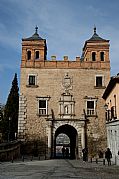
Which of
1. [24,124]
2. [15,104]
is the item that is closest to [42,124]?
[24,124]

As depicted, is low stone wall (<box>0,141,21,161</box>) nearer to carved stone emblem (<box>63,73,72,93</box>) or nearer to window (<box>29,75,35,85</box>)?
window (<box>29,75,35,85</box>)

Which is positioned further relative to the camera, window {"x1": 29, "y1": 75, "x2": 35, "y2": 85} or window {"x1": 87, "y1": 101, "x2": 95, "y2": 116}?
window {"x1": 29, "y1": 75, "x2": 35, "y2": 85}

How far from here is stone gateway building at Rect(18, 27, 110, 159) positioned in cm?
2891

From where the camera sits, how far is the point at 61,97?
1176 inches

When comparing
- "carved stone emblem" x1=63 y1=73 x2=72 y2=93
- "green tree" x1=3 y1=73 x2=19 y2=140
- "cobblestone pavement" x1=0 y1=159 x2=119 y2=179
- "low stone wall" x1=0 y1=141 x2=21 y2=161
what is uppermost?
"carved stone emblem" x1=63 y1=73 x2=72 y2=93

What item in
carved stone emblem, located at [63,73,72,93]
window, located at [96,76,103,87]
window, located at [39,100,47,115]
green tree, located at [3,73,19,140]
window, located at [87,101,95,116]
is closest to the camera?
window, located at [39,100,47,115]

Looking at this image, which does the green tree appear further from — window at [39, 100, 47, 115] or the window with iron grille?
window at [39, 100, 47, 115]

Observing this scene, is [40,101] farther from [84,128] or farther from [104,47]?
[104,47]

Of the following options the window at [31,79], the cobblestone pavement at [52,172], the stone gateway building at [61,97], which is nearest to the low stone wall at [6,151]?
the cobblestone pavement at [52,172]

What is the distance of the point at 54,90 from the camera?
30094 millimetres

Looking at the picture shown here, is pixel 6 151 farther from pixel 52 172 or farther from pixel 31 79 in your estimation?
pixel 31 79

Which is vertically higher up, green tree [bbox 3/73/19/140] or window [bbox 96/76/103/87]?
window [bbox 96/76/103/87]

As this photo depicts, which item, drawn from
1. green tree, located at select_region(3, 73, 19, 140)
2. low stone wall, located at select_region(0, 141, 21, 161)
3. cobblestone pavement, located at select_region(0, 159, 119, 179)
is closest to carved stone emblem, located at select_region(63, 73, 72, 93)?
low stone wall, located at select_region(0, 141, 21, 161)

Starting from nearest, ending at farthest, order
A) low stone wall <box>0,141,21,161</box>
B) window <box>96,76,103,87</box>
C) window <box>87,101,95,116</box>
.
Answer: low stone wall <box>0,141,21,161</box>, window <box>87,101,95,116</box>, window <box>96,76,103,87</box>
